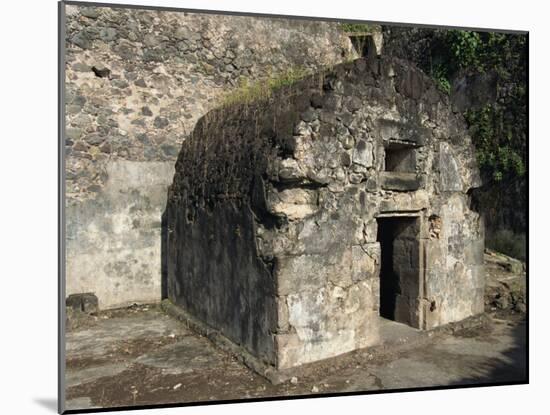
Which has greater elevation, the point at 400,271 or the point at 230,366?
the point at 400,271

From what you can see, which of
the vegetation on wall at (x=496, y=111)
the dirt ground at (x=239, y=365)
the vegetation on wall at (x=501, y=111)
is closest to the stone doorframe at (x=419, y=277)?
the dirt ground at (x=239, y=365)

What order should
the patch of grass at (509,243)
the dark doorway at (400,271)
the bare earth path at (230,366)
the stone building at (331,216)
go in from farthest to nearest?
the patch of grass at (509,243) < the dark doorway at (400,271) < the stone building at (331,216) < the bare earth path at (230,366)

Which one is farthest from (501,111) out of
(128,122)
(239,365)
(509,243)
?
(128,122)

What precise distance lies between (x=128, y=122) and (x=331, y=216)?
13.4 ft

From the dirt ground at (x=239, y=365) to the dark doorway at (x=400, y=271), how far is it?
0.88 ft

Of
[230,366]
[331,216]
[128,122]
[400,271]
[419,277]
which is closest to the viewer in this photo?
[331,216]

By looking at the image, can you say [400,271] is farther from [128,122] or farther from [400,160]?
[128,122]

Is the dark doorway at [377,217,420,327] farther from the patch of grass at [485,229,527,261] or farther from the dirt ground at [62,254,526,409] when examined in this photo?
the patch of grass at [485,229,527,261]

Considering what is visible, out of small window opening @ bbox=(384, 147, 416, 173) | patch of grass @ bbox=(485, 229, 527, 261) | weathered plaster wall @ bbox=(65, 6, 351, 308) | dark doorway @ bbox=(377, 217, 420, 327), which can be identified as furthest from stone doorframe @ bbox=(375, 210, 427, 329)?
weathered plaster wall @ bbox=(65, 6, 351, 308)

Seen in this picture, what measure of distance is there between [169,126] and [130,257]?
2103mm

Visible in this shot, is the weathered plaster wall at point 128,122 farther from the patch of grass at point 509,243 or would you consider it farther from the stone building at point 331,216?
the patch of grass at point 509,243

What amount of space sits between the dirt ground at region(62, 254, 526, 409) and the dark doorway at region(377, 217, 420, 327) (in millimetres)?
267

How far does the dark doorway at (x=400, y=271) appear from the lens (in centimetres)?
631

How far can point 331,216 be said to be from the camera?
17.1ft
